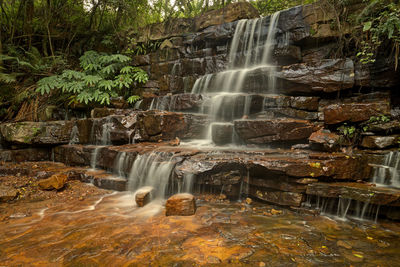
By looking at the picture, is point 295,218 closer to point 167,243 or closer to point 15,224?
point 167,243

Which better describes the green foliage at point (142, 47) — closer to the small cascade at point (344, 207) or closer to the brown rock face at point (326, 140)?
the brown rock face at point (326, 140)

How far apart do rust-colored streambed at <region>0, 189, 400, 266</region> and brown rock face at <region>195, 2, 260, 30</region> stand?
28.1 feet

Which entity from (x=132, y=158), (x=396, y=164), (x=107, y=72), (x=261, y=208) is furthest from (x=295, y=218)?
(x=107, y=72)

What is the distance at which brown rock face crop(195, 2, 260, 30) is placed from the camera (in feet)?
30.1

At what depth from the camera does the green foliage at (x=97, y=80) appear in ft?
25.7

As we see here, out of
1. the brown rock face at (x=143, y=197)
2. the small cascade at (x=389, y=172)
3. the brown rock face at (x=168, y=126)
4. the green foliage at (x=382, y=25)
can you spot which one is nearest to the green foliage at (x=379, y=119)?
the small cascade at (x=389, y=172)

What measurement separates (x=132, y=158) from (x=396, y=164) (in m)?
5.17

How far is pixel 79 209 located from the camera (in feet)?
12.2

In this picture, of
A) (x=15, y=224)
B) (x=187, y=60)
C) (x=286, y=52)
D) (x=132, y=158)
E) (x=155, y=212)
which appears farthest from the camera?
(x=187, y=60)

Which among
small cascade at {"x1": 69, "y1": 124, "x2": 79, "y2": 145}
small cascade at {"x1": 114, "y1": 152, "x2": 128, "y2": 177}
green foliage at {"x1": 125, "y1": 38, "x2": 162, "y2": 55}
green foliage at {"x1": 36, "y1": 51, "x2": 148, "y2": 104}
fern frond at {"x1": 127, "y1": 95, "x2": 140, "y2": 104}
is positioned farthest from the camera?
green foliage at {"x1": 125, "y1": 38, "x2": 162, "y2": 55}

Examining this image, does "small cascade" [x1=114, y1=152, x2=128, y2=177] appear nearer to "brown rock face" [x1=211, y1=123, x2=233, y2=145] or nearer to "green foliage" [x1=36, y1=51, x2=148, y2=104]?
"brown rock face" [x1=211, y1=123, x2=233, y2=145]

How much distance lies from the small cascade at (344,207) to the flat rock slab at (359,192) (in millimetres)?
134

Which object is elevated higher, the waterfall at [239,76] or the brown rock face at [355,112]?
the waterfall at [239,76]

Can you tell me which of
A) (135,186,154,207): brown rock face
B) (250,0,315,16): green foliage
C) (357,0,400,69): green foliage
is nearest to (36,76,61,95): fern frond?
(135,186,154,207): brown rock face
